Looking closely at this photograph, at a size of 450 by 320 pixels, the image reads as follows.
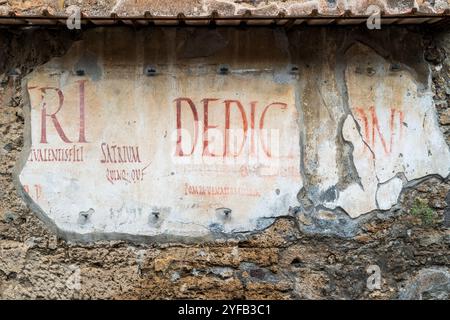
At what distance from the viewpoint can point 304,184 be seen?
358 centimetres

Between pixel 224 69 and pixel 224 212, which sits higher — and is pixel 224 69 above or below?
above

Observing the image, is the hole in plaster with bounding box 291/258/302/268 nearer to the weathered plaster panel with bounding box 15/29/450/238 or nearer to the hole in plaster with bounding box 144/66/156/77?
the weathered plaster panel with bounding box 15/29/450/238

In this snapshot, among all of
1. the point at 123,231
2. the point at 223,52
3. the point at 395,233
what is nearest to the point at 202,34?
the point at 223,52

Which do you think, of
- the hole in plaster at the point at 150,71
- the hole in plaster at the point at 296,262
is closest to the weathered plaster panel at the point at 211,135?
the hole in plaster at the point at 150,71

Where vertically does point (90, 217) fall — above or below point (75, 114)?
below

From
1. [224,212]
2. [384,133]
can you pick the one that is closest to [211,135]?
[224,212]

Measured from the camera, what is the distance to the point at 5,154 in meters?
3.57

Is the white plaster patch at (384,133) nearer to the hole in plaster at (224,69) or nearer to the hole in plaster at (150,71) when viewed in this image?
the hole in plaster at (224,69)

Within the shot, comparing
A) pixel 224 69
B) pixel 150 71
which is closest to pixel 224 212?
pixel 224 69

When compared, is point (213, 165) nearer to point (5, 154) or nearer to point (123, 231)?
point (123, 231)

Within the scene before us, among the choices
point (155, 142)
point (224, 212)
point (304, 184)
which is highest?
point (155, 142)

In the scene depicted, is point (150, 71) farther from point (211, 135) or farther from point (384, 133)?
point (384, 133)

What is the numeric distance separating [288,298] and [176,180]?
40.8 inches

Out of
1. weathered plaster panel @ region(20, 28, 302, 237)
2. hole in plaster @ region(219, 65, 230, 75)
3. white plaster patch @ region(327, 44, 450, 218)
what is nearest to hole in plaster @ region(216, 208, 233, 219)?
weathered plaster panel @ region(20, 28, 302, 237)
